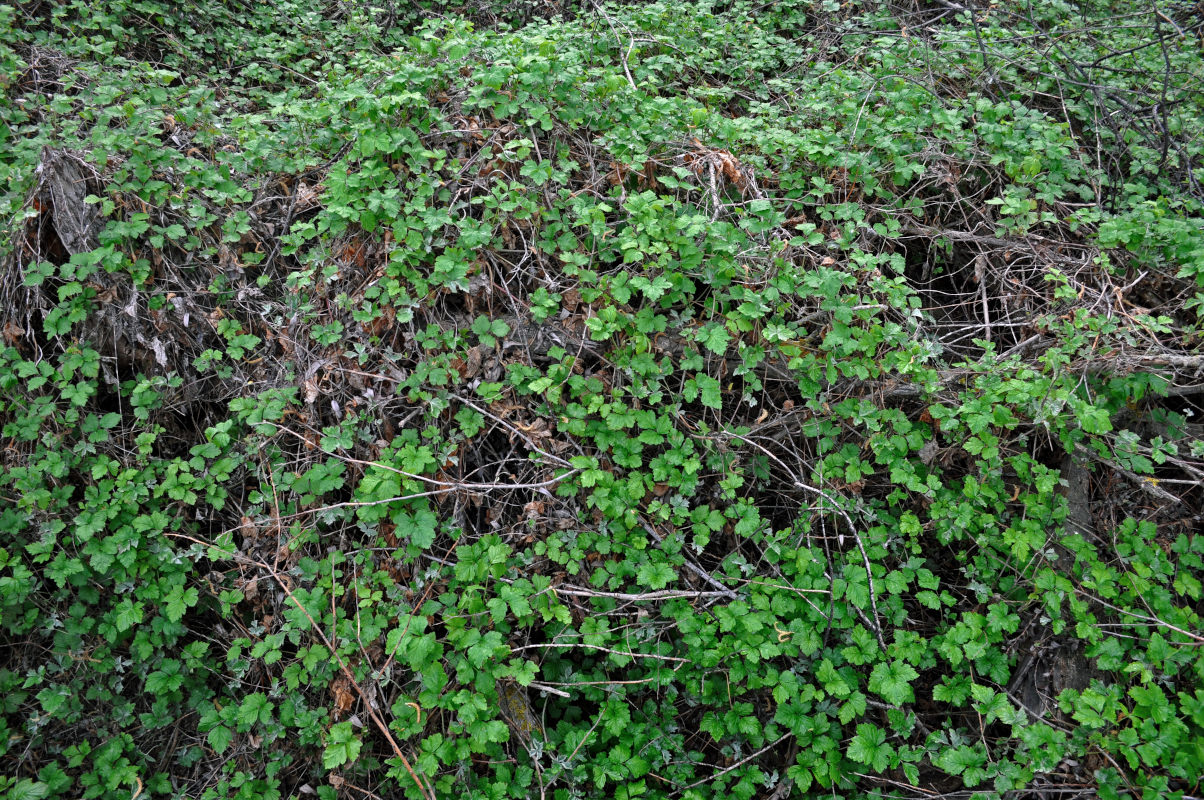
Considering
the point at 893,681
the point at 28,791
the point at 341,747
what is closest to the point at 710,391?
the point at 893,681

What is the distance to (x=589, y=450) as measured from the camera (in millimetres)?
3314

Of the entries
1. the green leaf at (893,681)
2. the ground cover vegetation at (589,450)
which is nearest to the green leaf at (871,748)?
the ground cover vegetation at (589,450)

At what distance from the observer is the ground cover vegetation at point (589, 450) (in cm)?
289

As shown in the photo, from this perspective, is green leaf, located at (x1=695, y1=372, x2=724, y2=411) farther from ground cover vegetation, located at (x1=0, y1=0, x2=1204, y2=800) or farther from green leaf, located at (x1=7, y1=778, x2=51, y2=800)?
green leaf, located at (x1=7, y1=778, x2=51, y2=800)

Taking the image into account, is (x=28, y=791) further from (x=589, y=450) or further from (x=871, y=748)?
(x=871, y=748)

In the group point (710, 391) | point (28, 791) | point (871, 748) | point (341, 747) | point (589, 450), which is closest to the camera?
point (871, 748)

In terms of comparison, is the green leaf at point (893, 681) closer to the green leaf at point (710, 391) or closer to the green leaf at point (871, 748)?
the green leaf at point (871, 748)

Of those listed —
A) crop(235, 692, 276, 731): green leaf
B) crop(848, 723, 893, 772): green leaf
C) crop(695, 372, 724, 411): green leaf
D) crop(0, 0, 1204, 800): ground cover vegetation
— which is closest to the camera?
crop(848, 723, 893, 772): green leaf

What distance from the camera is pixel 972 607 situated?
123 inches

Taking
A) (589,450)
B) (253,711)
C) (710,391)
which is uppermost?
(710,391)

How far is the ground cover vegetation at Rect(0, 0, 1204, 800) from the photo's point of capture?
289 centimetres

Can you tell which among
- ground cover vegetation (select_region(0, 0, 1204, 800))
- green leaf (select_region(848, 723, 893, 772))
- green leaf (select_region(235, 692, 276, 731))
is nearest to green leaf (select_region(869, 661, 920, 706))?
ground cover vegetation (select_region(0, 0, 1204, 800))

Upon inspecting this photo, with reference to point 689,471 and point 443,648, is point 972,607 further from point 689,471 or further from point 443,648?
point 443,648

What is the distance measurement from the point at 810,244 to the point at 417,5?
15.3ft
